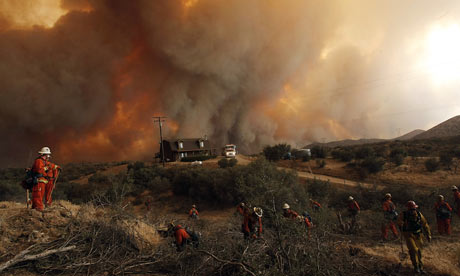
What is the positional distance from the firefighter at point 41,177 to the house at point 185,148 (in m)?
32.0

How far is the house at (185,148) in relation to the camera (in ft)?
131

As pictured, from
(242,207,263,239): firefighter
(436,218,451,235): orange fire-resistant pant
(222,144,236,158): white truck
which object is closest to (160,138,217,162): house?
(222,144,236,158): white truck

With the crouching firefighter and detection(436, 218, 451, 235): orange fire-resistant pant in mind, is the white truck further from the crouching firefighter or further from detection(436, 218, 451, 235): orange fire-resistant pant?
the crouching firefighter

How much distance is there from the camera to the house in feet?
131

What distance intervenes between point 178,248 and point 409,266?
6028mm

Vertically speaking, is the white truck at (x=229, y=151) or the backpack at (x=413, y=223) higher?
the white truck at (x=229, y=151)

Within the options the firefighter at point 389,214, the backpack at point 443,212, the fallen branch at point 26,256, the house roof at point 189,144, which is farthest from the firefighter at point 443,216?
the house roof at point 189,144

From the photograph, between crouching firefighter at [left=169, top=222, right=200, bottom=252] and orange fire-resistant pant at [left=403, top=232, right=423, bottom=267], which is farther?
orange fire-resistant pant at [left=403, top=232, right=423, bottom=267]

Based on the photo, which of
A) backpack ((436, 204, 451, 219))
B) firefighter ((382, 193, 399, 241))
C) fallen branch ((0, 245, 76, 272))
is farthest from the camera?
backpack ((436, 204, 451, 219))

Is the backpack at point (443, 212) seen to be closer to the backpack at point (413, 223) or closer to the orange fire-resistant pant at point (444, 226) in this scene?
the orange fire-resistant pant at point (444, 226)

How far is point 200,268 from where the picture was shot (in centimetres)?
451

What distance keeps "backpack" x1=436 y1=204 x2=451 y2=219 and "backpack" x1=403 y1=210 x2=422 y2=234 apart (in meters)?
3.90

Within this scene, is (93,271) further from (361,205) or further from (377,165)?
(377,165)

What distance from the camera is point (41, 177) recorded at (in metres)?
6.24
